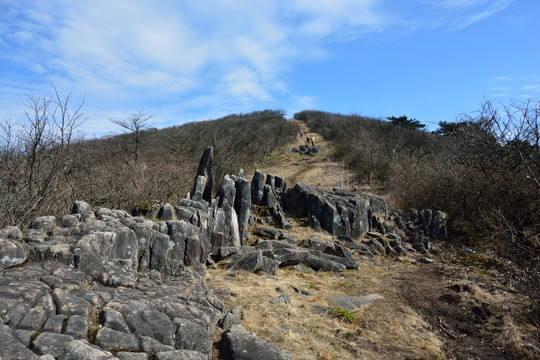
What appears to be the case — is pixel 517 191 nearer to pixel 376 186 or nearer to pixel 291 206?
pixel 291 206

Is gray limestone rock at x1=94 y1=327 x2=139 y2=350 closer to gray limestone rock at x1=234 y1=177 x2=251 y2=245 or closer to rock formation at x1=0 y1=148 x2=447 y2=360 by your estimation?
rock formation at x1=0 y1=148 x2=447 y2=360

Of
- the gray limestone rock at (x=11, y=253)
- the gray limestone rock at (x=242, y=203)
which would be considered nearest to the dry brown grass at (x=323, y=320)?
the gray limestone rock at (x=242, y=203)

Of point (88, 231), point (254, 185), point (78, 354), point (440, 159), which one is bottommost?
point (78, 354)

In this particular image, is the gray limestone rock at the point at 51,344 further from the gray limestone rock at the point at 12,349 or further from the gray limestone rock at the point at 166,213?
the gray limestone rock at the point at 166,213

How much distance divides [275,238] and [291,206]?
2585 millimetres

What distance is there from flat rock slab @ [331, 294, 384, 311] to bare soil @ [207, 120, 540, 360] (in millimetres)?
135

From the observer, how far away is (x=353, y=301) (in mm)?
6645

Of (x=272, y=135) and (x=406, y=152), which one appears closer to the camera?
(x=406, y=152)

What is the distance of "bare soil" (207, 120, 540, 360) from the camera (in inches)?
199

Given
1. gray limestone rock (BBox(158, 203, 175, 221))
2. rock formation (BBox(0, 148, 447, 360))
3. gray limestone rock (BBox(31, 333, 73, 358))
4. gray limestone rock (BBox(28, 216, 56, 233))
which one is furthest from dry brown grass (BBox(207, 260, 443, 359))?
Answer: gray limestone rock (BBox(28, 216, 56, 233))

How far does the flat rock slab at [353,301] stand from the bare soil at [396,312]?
14 centimetres

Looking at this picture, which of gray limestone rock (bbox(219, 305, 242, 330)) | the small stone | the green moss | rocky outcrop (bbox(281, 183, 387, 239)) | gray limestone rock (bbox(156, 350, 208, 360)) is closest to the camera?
gray limestone rock (bbox(156, 350, 208, 360))

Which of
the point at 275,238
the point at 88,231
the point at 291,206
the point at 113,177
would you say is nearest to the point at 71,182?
the point at 113,177

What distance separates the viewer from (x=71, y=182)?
29.1ft
